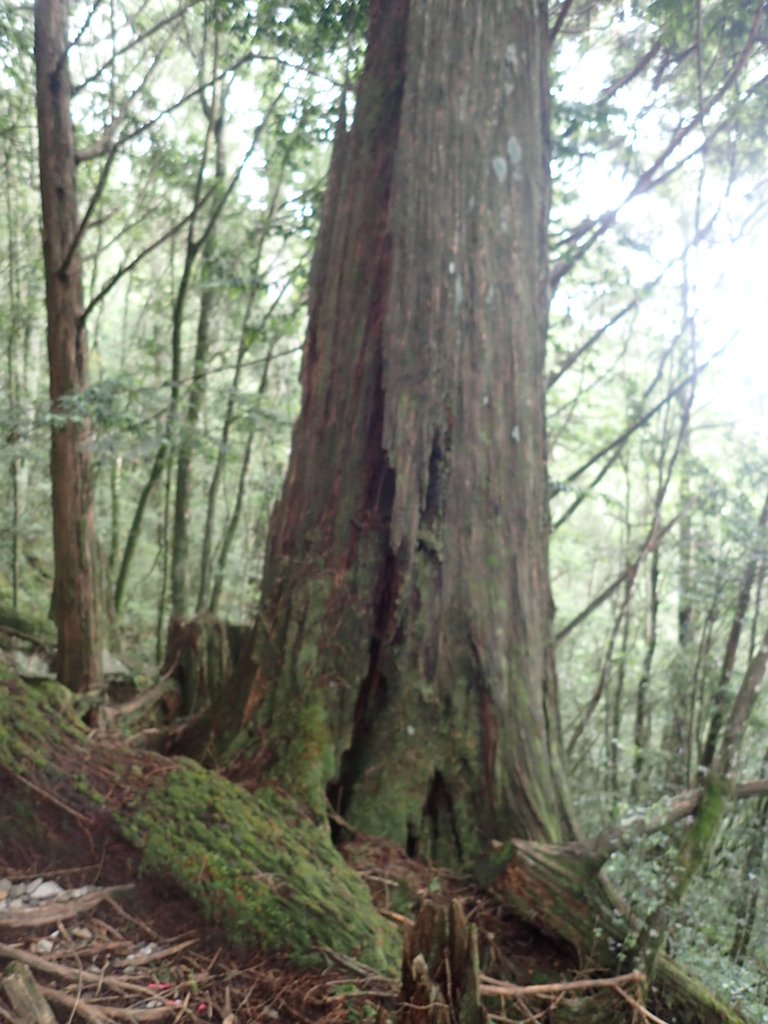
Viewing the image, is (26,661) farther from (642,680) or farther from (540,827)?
(642,680)

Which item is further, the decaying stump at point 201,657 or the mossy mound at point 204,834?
the decaying stump at point 201,657

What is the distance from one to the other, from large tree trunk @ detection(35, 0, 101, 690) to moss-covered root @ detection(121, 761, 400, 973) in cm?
230

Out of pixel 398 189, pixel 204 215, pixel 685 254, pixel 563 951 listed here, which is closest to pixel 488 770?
pixel 563 951

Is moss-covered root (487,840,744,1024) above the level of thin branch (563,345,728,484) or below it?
below

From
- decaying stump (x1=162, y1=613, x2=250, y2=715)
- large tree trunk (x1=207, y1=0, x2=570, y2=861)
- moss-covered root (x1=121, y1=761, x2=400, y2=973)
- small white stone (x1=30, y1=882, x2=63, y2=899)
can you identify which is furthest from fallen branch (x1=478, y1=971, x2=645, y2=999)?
decaying stump (x1=162, y1=613, x2=250, y2=715)

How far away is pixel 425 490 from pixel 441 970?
2107 millimetres

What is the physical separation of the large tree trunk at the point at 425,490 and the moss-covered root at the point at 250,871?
Answer: 52 centimetres

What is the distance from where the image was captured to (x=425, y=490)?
12.6ft

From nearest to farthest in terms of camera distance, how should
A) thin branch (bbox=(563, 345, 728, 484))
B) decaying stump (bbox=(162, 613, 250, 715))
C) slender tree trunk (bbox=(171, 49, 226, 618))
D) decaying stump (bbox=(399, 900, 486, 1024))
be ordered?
decaying stump (bbox=(399, 900, 486, 1024)) < decaying stump (bbox=(162, 613, 250, 715)) < thin branch (bbox=(563, 345, 728, 484)) < slender tree trunk (bbox=(171, 49, 226, 618))

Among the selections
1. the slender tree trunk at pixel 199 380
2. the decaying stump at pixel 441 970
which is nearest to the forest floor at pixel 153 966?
the decaying stump at pixel 441 970

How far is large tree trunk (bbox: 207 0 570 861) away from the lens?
3.66m

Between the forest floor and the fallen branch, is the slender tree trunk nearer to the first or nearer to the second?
the forest floor

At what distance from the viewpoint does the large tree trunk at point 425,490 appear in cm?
366

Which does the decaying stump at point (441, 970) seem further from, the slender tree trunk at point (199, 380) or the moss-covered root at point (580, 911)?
the slender tree trunk at point (199, 380)
